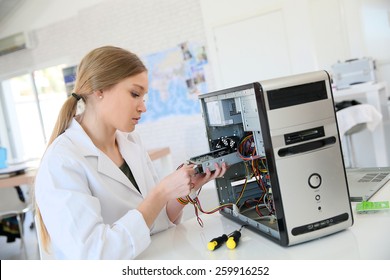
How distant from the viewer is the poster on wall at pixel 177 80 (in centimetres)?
457

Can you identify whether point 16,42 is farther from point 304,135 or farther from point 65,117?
point 304,135

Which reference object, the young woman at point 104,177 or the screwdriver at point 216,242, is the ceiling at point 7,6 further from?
the screwdriver at point 216,242

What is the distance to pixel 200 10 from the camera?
4.43 m

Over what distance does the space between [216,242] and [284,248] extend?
0.46ft

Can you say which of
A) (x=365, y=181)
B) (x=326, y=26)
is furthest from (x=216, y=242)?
(x=326, y=26)

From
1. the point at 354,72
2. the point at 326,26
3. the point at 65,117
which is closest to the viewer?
the point at 65,117

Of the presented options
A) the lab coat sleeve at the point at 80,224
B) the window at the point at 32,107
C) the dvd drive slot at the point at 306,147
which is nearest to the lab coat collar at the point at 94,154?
the lab coat sleeve at the point at 80,224

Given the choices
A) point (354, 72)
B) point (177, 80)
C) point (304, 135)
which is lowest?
point (304, 135)

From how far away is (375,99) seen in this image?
3.13 m

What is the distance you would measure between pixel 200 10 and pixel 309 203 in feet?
13.0

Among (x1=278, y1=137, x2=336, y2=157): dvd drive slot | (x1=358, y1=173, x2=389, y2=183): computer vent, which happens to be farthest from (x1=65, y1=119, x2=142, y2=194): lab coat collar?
(x1=358, y1=173, x2=389, y2=183): computer vent

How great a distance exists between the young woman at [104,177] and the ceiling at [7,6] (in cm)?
511

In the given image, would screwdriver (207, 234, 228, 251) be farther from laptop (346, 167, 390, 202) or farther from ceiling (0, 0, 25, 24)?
ceiling (0, 0, 25, 24)

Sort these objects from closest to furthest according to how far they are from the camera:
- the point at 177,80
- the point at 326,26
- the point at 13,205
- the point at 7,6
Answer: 1. the point at 13,205
2. the point at 326,26
3. the point at 177,80
4. the point at 7,6
